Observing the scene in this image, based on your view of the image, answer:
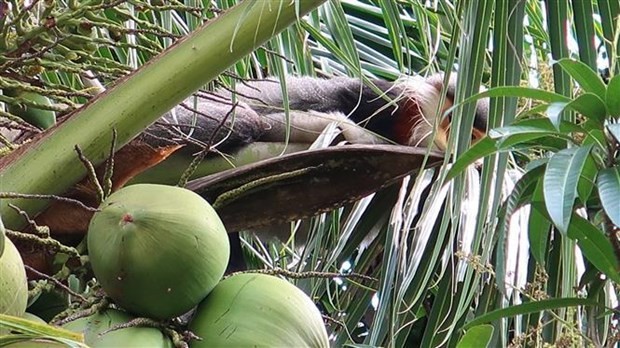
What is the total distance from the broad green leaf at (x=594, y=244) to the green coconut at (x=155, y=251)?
1.23 feet

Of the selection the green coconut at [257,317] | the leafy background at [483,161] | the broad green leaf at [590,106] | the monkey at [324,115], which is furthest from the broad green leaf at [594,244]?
the monkey at [324,115]

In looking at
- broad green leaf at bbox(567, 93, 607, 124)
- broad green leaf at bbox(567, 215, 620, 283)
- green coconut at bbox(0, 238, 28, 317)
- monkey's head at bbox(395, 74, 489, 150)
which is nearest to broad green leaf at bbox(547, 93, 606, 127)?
broad green leaf at bbox(567, 93, 607, 124)

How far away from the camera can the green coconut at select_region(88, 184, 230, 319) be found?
68cm

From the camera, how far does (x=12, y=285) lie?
24.6 inches

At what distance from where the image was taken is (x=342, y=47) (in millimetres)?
1104

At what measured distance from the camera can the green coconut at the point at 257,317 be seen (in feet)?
2.20

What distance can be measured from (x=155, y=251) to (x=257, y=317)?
0.09 metres

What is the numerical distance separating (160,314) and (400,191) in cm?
69

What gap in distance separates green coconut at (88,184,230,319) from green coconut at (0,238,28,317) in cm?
7

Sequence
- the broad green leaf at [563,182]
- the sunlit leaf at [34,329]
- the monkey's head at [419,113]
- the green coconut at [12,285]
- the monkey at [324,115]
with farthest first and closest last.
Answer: the monkey's head at [419,113]
the monkey at [324,115]
the broad green leaf at [563,182]
the green coconut at [12,285]
the sunlit leaf at [34,329]

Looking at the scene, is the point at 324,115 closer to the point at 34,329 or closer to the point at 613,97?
the point at 613,97

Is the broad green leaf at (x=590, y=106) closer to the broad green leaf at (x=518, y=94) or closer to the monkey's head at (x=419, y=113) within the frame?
the broad green leaf at (x=518, y=94)

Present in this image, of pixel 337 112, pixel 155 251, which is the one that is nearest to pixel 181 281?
pixel 155 251

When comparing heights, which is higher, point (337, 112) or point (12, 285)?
point (12, 285)
